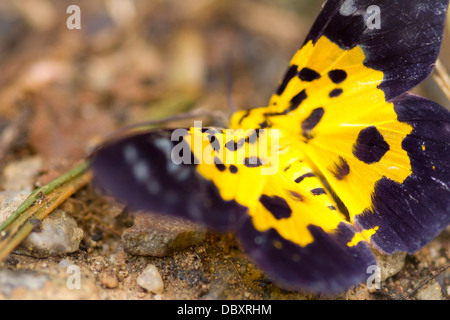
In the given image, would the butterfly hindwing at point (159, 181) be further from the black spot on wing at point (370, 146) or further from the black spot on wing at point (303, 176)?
the black spot on wing at point (370, 146)

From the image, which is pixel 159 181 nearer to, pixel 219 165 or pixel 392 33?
pixel 219 165

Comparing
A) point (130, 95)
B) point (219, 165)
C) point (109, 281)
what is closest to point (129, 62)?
point (130, 95)

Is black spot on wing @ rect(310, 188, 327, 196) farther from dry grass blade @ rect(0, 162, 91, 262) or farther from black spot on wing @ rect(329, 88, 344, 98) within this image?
dry grass blade @ rect(0, 162, 91, 262)

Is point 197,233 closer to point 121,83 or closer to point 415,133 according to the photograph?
point 415,133

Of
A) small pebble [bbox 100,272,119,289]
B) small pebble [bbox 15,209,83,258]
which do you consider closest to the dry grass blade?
small pebble [bbox 15,209,83,258]

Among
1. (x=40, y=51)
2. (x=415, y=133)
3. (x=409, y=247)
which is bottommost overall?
(x=409, y=247)
